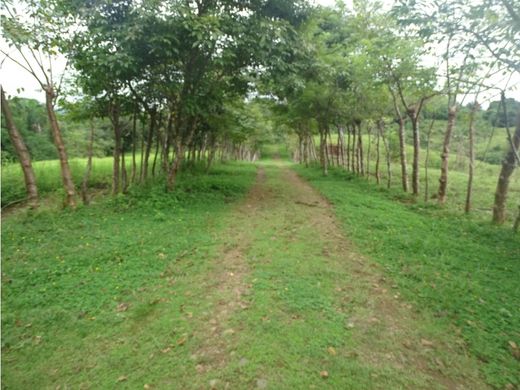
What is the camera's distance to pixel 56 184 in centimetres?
1550

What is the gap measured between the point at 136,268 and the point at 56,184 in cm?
1310

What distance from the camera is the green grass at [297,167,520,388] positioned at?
3.74m

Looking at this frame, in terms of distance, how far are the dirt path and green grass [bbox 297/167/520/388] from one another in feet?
1.06

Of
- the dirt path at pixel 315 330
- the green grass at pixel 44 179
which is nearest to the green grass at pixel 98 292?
the dirt path at pixel 315 330

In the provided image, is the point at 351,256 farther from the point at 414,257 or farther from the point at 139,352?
the point at 139,352

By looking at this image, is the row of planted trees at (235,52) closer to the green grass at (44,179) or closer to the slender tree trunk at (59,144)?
the slender tree trunk at (59,144)

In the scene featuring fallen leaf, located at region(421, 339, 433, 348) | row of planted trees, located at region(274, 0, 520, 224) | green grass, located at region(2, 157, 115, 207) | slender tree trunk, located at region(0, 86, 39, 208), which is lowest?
fallen leaf, located at region(421, 339, 433, 348)

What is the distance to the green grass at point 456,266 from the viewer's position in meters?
3.74

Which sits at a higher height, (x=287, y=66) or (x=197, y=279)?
(x=287, y=66)

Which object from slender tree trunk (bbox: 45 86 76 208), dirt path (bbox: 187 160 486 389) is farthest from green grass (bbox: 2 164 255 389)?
slender tree trunk (bbox: 45 86 76 208)

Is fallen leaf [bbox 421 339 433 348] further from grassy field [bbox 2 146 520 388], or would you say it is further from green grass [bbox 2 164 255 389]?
green grass [bbox 2 164 255 389]

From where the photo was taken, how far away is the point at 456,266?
5598mm

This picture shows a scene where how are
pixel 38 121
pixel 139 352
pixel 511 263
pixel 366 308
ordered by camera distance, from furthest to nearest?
1. pixel 38 121
2. pixel 511 263
3. pixel 366 308
4. pixel 139 352

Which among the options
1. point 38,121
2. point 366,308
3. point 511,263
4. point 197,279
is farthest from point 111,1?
point 38,121
